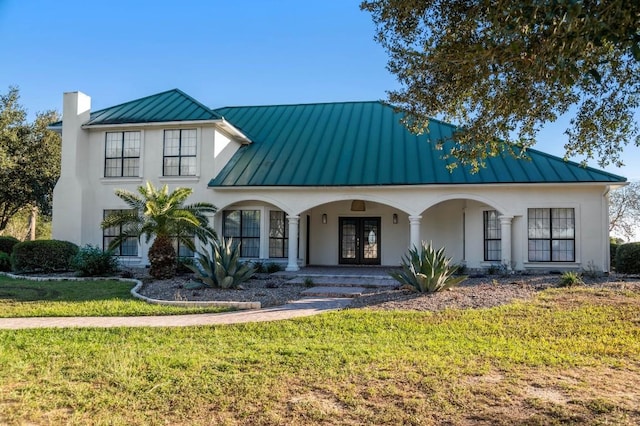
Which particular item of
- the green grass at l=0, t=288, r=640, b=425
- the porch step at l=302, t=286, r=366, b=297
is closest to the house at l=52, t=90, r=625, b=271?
the porch step at l=302, t=286, r=366, b=297

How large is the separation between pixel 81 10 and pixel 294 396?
9.84 m

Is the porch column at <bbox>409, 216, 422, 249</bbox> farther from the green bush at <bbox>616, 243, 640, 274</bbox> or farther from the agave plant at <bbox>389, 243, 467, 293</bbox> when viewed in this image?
the green bush at <bbox>616, 243, 640, 274</bbox>

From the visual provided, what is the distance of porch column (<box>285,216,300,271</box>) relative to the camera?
17469 mm

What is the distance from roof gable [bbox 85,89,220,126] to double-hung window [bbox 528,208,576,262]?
12323 millimetres

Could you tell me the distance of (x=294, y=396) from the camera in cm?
482

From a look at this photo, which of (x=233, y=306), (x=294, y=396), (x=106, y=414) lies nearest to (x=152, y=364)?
(x=106, y=414)

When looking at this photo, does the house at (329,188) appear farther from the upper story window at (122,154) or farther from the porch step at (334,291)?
the porch step at (334,291)

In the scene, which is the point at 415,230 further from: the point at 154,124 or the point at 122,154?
the point at 122,154

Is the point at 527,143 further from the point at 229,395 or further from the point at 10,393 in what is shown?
the point at 10,393

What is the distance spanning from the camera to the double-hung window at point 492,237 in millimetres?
17312

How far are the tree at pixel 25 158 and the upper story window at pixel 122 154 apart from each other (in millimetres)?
10800

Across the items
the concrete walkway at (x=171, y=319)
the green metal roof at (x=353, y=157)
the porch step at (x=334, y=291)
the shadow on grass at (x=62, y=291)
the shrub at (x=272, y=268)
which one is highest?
the green metal roof at (x=353, y=157)

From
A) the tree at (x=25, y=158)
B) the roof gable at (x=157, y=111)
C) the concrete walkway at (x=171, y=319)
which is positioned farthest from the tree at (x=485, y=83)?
the tree at (x=25, y=158)

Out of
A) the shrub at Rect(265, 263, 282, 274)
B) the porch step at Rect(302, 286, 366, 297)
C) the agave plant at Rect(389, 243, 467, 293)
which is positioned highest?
the agave plant at Rect(389, 243, 467, 293)
